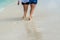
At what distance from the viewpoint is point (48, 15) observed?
6.34 m

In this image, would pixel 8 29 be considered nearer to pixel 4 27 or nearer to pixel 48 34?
pixel 4 27

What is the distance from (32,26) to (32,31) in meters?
0.41

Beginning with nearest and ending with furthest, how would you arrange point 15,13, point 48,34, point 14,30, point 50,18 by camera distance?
point 48,34, point 14,30, point 50,18, point 15,13

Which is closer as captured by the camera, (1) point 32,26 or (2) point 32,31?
(2) point 32,31

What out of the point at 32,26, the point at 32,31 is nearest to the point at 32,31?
the point at 32,31

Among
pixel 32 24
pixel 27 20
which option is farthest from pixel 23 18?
pixel 32 24

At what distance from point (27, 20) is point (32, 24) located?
37cm

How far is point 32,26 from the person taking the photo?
5.36m

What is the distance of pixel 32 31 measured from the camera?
4969 millimetres

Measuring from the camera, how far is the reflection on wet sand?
4562mm

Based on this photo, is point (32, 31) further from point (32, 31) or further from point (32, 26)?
point (32, 26)

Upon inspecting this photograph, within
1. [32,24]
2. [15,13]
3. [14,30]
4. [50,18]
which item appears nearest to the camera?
[14,30]

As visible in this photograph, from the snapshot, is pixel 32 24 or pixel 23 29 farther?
pixel 32 24

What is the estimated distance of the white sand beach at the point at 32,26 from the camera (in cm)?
464
